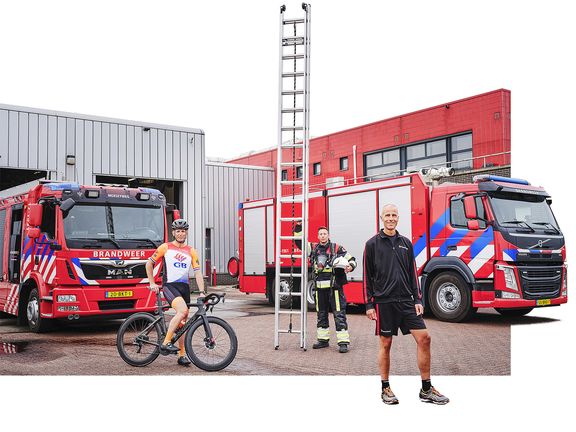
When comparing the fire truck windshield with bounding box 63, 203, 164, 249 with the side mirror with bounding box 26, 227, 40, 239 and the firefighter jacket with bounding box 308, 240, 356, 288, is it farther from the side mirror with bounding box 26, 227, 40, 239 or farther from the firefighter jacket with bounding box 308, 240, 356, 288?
the firefighter jacket with bounding box 308, 240, 356, 288

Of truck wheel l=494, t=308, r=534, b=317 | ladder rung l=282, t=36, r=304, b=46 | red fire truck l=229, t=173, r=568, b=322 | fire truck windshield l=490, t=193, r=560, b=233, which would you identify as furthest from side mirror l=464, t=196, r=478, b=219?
ladder rung l=282, t=36, r=304, b=46

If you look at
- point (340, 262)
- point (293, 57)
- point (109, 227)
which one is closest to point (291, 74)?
point (293, 57)

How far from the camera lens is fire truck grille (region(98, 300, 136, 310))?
9.80 meters

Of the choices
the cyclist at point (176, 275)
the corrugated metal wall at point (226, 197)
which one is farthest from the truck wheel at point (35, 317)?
the corrugated metal wall at point (226, 197)

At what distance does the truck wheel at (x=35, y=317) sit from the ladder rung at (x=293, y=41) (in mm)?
5813

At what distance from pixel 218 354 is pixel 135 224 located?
3.90m

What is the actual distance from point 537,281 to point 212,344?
18.4ft

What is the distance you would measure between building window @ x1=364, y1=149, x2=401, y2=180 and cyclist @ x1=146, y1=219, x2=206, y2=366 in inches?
354

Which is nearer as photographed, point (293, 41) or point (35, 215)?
point (293, 41)

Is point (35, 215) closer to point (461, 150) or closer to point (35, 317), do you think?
point (35, 317)

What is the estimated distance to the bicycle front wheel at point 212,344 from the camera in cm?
704

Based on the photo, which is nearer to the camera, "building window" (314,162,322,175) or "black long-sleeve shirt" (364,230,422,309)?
"black long-sleeve shirt" (364,230,422,309)

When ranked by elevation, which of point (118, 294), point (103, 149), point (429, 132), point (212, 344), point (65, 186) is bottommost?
point (212, 344)

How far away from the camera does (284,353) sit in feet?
26.4
